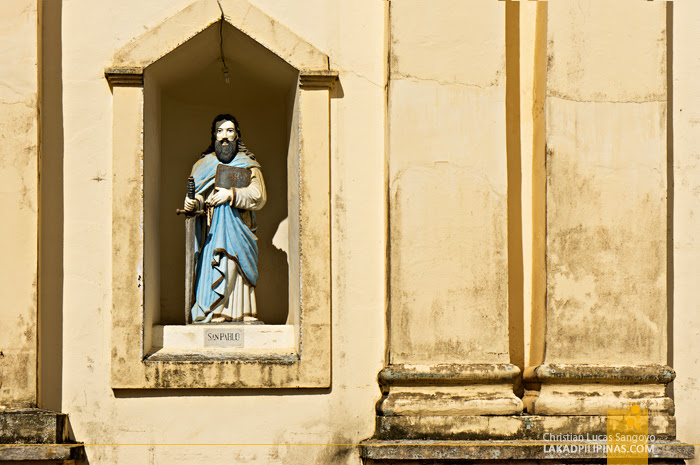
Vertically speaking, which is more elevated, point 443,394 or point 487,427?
point 443,394

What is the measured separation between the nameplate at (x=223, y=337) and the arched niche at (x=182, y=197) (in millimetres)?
67

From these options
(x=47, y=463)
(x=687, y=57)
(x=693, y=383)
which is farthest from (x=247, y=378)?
(x=687, y=57)

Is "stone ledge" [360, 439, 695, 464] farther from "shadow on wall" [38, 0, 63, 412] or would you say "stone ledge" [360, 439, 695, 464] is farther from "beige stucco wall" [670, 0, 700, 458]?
"shadow on wall" [38, 0, 63, 412]

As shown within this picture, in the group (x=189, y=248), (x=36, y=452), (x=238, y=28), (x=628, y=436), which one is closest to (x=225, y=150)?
(x=189, y=248)

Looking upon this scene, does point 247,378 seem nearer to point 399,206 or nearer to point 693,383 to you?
point 399,206

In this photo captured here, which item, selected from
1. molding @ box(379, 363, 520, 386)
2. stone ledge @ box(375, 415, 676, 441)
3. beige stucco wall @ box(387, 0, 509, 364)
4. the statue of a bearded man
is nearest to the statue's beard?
the statue of a bearded man

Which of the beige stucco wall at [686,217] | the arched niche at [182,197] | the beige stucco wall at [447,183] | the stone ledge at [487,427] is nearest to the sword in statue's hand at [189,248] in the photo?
the arched niche at [182,197]

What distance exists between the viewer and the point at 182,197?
889cm

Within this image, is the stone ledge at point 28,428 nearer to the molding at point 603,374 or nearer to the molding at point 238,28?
the molding at point 238,28

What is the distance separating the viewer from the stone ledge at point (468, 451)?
7.55 m

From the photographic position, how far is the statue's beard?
28.1ft

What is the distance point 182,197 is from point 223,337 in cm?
124

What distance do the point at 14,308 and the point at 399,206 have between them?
2.47 meters

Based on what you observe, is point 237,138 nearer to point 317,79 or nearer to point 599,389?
point 317,79
